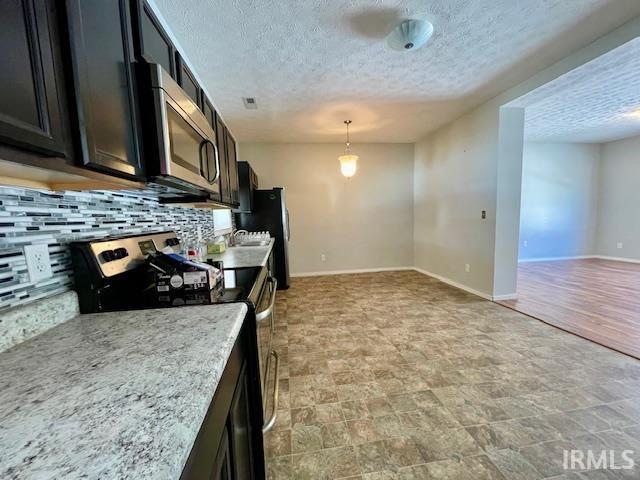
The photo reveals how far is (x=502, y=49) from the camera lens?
2.18m

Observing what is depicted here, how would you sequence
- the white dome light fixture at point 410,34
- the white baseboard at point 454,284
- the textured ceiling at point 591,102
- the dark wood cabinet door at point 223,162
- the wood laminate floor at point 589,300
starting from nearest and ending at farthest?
the white dome light fixture at point 410,34 → the dark wood cabinet door at point 223,162 → the textured ceiling at point 591,102 → the wood laminate floor at point 589,300 → the white baseboard at point 454,284

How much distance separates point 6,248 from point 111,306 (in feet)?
1.18

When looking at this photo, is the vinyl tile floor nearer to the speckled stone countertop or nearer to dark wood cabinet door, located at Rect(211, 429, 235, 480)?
dark wood cabinet door, located at Rect(211, 429, 235, 480)

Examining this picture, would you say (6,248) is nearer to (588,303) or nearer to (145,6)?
(145,6)

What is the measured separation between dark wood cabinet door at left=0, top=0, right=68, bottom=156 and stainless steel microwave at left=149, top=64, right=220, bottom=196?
0.33 metres

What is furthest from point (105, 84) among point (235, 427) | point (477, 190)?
point (477, 190)

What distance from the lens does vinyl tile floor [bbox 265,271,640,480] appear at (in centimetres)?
124

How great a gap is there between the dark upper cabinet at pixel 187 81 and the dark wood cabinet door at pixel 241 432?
148 centimetres

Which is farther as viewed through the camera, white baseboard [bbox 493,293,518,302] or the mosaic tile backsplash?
white baseboard [bbox 493,293,518,302]

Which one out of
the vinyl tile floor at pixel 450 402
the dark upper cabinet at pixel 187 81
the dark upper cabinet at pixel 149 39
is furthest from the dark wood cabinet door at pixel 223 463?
the dark upper cabinet at pixel 187 81

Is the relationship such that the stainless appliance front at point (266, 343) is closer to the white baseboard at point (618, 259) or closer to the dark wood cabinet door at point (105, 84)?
the dark wood cabinet door at point (105, 84)

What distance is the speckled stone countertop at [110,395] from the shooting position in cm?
37

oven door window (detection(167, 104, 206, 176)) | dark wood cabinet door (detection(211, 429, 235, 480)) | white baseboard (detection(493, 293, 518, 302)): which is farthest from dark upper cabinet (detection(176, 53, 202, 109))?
white baseboard (detection(493, 293, 518, 302))

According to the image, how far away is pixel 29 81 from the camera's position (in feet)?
1.75
